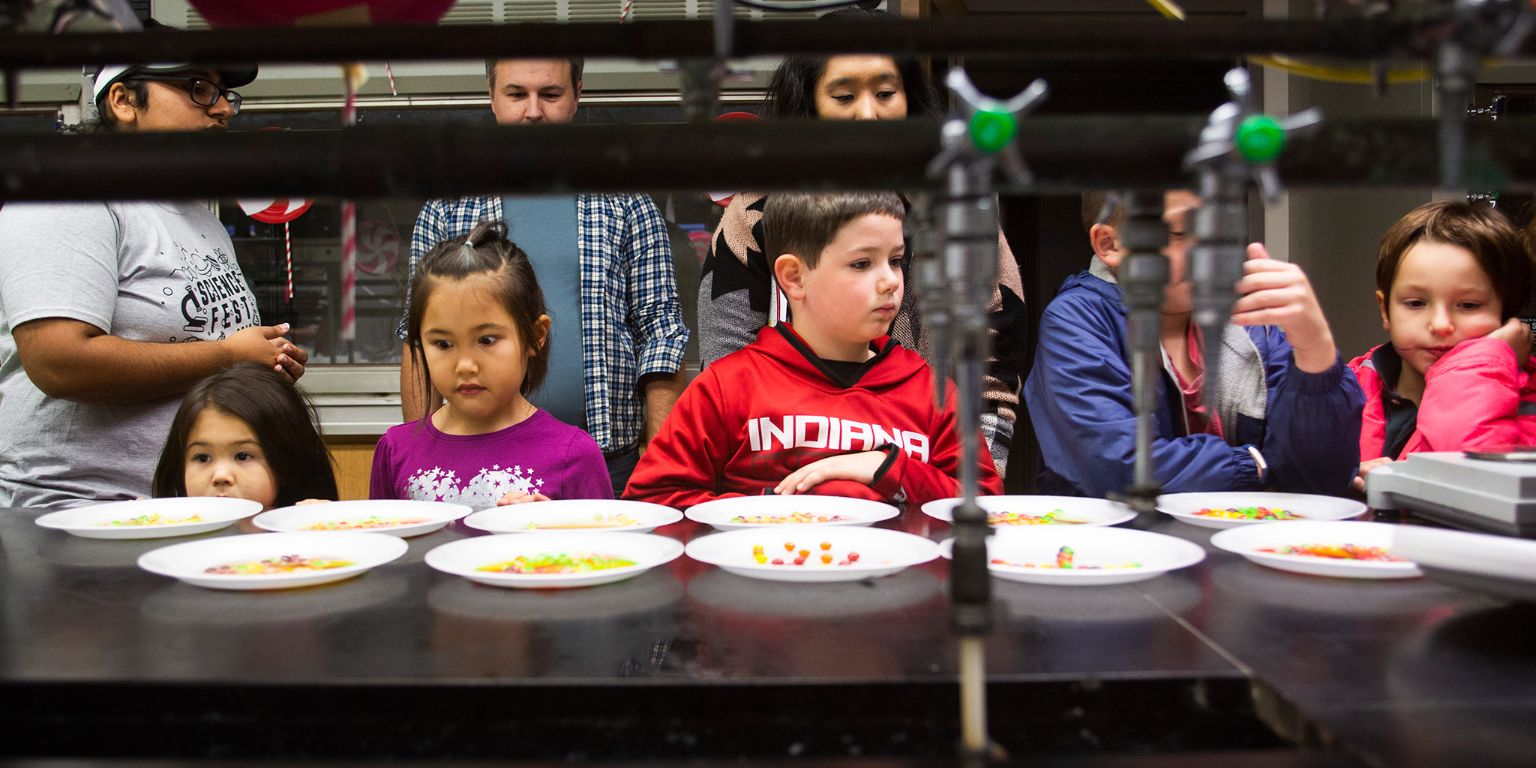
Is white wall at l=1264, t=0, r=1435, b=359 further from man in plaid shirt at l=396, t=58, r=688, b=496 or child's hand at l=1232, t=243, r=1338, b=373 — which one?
man in plaid shirt at l=396, t=58, r=688, b=496

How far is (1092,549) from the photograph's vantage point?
1.22m

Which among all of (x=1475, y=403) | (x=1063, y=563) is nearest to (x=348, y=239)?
(x=1063, y=563)

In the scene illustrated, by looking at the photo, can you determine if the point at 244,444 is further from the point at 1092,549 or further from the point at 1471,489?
the point at 1471,489

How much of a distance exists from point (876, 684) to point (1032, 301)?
5546 millimetres

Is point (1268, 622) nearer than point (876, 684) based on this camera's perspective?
No

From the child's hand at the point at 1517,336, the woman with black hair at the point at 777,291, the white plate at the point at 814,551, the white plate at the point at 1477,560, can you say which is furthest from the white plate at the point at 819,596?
the child's hand at the point at 1517,336

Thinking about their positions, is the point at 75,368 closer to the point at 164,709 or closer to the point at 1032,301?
the point at 164,709

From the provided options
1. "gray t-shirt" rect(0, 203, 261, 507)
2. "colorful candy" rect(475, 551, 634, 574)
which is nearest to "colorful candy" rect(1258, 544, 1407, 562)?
"colorful candy" rect(475, 551, 634, 574)

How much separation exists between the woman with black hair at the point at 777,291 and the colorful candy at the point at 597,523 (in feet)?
2.57

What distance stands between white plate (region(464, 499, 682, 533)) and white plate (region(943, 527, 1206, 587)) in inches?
18.2

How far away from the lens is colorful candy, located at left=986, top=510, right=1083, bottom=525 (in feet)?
4.76

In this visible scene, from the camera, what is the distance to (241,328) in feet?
7.75

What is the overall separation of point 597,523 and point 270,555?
44cm

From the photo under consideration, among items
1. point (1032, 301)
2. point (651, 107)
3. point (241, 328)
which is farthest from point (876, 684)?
point (1032, 301)
